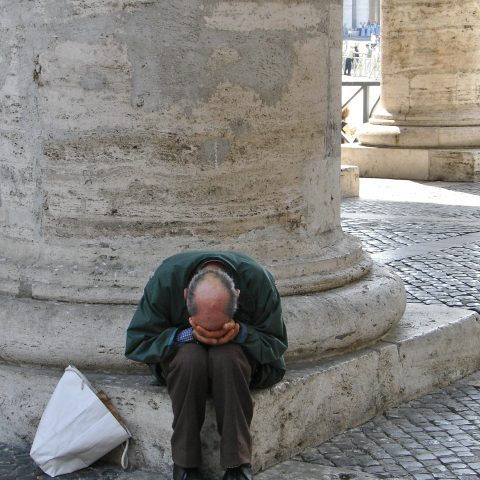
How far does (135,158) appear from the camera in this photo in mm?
4344

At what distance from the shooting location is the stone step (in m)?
4.05

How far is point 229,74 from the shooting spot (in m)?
4.38

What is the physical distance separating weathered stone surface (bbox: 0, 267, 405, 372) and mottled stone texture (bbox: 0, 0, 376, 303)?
3.1 inches

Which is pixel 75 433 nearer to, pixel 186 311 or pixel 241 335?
pixel 186 311

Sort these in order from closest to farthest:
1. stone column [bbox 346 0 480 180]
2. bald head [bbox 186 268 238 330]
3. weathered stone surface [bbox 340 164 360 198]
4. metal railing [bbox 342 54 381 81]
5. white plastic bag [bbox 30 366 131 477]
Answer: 1. bald head [bbox 186 268 238 330]
2. white plastic bag [bbox 30 366 131 477]
3. weathered stone surface [bbox 340 164 360 198]
4. stone column [bbox 346 0 480 180]
5. metal railing [bbox 342 54 381 81]

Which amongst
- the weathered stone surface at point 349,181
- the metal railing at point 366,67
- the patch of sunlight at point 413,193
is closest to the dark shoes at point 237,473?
the patch of sunlight at point 413,193

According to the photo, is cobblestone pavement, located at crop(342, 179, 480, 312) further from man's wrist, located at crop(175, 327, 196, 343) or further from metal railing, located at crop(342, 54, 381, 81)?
metal railing, located at crop(342, 54, 381, 81)

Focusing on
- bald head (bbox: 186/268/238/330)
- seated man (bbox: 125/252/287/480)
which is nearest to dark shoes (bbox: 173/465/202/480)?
seated man (bbox: 125/252/287/480)

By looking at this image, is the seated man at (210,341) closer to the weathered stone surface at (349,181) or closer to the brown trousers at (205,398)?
the brown trousers at (205,398)

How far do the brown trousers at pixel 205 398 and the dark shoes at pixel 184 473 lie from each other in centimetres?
3

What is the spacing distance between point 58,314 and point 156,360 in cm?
57

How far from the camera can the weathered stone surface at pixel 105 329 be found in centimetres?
425

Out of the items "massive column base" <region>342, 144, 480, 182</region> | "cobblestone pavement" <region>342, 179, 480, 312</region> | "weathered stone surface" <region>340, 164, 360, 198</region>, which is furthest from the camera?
"massive column base" <region>342, 144, 480, 182</region>

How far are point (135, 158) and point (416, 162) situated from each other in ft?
26.6
